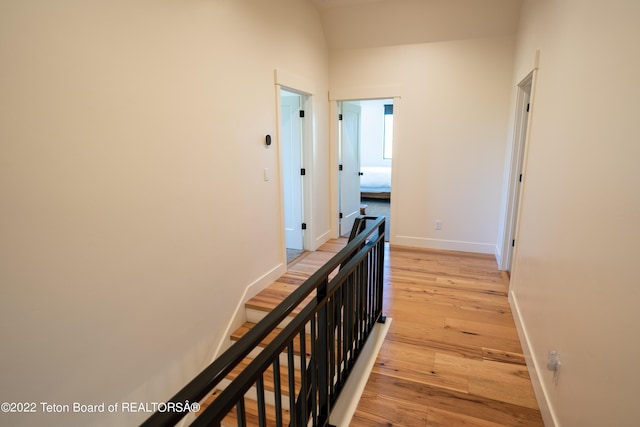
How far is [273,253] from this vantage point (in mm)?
3531

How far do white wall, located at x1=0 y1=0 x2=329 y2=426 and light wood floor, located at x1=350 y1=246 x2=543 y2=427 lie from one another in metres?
1.35

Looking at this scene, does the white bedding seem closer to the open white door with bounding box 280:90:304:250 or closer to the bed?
the bed

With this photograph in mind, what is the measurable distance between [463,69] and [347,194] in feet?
7.58

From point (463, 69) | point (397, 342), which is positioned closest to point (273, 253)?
point (397, 342)

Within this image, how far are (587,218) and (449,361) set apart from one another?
1360 millimetres

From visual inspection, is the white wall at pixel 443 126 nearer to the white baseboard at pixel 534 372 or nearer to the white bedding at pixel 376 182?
the white baseboard at pixel 534 372

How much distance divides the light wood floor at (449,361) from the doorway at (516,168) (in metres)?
0.40

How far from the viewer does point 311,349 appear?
4.63 feet

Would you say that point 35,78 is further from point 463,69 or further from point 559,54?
point 463,69

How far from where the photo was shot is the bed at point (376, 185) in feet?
27.7

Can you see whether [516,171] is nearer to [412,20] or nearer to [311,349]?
[412,20]

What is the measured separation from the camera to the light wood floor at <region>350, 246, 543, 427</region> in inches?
74.9

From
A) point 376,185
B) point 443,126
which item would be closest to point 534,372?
point 443,126

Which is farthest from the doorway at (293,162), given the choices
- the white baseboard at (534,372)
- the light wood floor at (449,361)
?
the white baseboard at (534,372)
